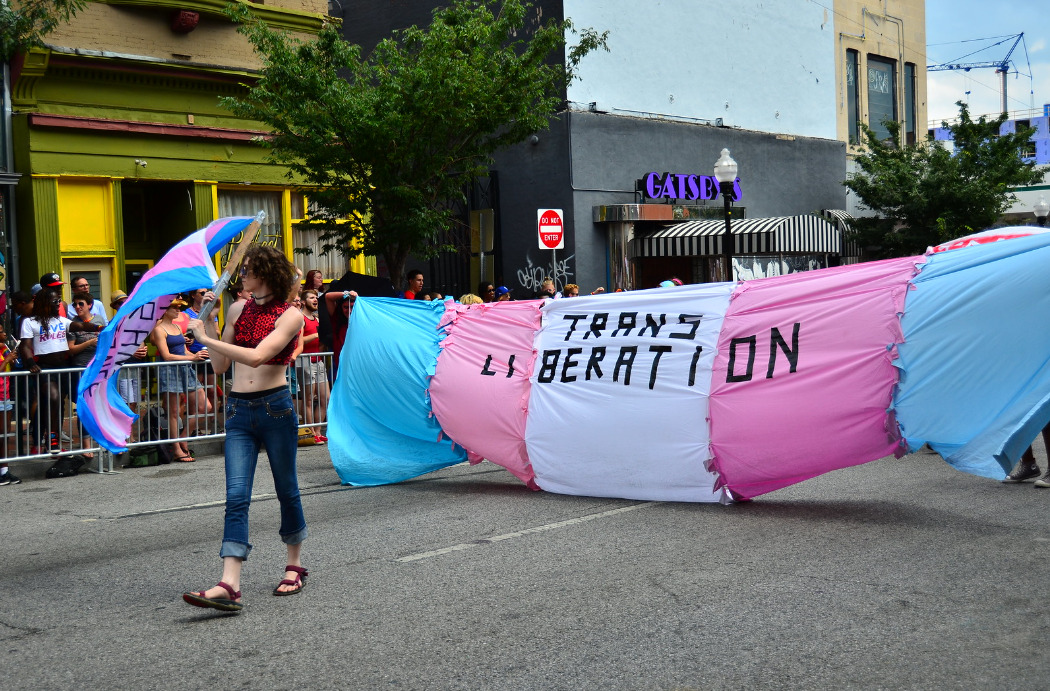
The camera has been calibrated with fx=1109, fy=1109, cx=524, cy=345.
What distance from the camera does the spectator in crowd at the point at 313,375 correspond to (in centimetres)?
1400

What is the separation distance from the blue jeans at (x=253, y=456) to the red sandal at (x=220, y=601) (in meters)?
0.18

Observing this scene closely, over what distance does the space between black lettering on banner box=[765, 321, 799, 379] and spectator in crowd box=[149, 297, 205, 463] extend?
7230mm

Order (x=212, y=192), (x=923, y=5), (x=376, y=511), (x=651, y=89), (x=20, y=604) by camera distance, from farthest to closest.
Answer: (x=923, y=5), (x=651, y=89), (x=212, y=192), (x=376, y=511), (x=20, y=604)

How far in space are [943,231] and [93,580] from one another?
22.3 meters

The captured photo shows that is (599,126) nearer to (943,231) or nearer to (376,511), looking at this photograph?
(943,231)

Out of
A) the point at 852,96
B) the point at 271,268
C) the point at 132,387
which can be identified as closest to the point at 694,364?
the point at 271,268

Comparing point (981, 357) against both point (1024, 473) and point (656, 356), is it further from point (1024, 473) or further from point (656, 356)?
point (1024, 473)

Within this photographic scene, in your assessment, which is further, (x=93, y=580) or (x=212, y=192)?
(x=212, y=192)

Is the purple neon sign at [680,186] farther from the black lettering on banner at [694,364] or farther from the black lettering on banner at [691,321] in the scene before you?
the black lettering on banner at [694,364]

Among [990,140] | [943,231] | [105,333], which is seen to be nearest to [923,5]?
[990,140]

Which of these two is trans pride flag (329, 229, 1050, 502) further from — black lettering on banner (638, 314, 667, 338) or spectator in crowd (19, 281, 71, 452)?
spectator in crowd (19, 281, 71, 452)

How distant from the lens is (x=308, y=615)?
5.79 m

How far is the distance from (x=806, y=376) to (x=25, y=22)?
12007 millimetres

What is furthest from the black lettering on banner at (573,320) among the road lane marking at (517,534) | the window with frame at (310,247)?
the window with frame at (310,247)
